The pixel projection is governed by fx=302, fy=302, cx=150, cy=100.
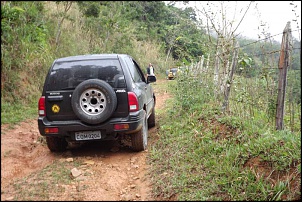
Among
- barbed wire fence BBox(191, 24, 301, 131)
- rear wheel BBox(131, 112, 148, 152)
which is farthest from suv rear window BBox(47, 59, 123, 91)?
barbed wire fence BBox(191, 24, 301, 131)

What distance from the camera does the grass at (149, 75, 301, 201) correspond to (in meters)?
3.16

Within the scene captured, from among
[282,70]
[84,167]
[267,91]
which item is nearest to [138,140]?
[84,167]

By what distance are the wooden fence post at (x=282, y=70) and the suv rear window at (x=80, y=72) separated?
224 centimetres

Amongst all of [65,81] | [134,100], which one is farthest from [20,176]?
[134,100]

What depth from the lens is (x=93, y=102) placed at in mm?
4230

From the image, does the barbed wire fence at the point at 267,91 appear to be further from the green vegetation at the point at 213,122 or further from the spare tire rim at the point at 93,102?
the spare tire rim at the point at 93,102

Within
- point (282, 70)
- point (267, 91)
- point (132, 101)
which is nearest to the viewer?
point (282, 70)

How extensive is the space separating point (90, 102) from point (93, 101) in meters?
0.04

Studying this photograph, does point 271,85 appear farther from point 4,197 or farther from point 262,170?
point 4,197

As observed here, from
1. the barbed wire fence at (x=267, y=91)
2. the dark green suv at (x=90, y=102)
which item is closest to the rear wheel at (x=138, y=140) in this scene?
the dark green suv at (x=90, y=102)

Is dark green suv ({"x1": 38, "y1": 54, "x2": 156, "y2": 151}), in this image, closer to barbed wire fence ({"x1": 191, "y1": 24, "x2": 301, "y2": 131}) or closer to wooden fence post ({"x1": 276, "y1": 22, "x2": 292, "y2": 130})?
barbed wire fence ({"x1": 191, "y1": 24, "x2": 301, "y2": 131})

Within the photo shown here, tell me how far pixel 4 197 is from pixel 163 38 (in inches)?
479

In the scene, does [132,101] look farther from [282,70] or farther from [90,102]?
[282,70]

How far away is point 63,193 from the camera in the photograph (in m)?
3.30
